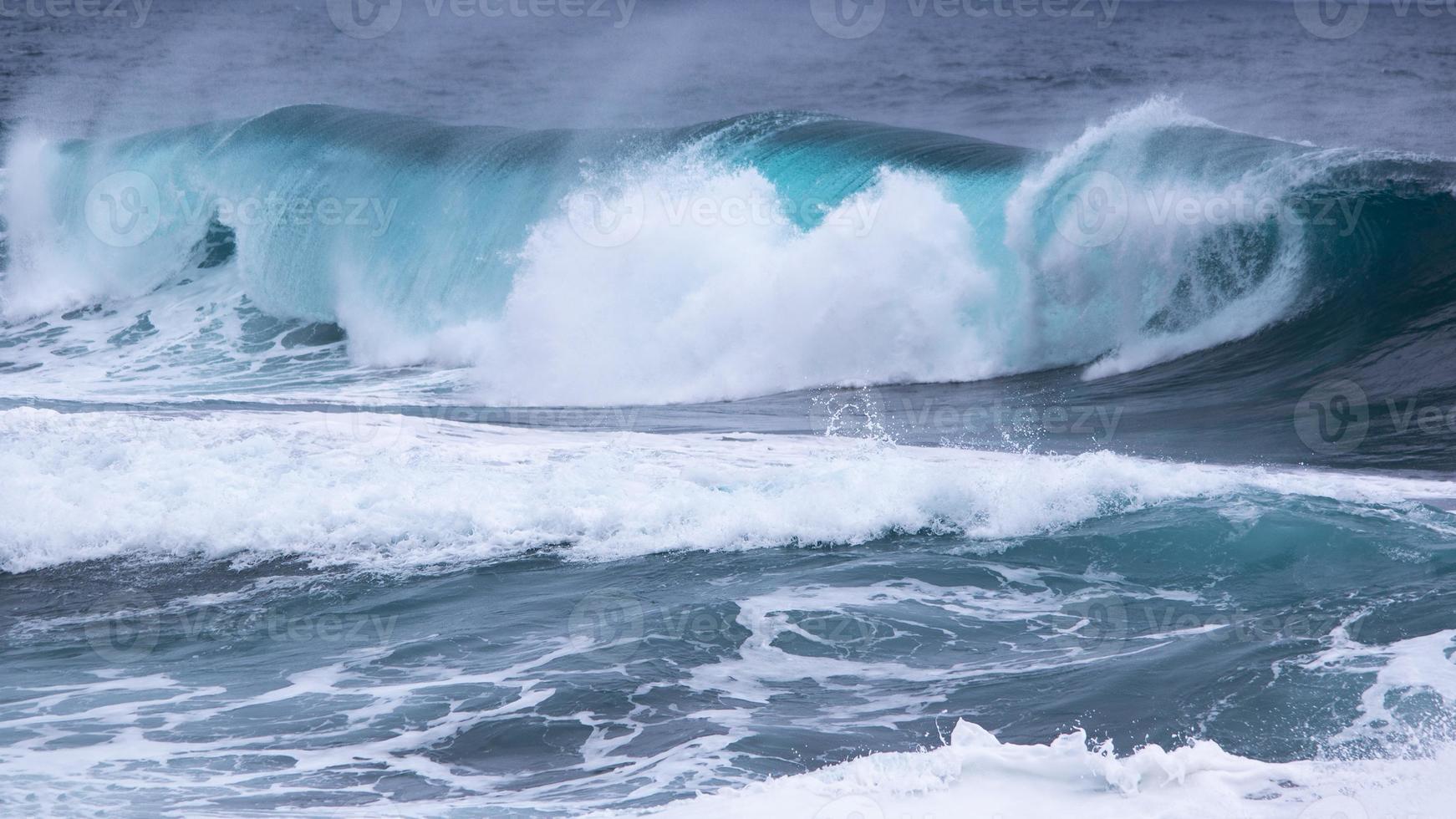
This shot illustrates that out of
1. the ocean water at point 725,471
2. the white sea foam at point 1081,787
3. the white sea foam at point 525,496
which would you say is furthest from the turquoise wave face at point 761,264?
the white sea foam at point 1081,787

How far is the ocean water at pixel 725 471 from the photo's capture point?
15.4 feet

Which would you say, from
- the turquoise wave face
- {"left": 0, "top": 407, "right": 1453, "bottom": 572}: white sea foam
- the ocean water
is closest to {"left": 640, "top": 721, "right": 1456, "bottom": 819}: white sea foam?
the ocean water

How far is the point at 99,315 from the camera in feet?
55.2

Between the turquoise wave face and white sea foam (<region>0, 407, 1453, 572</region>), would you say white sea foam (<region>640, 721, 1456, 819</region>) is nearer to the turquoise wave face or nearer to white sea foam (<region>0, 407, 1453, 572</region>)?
white sea foam (<region>0, 407, 1453, 572</region>)

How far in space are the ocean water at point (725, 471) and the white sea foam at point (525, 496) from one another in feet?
0.12

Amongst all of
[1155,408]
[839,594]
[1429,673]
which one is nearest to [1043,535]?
[839,594]

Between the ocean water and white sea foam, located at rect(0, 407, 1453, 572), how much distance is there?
0.12ft

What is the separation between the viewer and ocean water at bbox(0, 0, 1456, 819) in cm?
468

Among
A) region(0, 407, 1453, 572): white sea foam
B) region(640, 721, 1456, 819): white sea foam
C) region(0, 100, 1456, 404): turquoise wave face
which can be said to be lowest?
region(640, 721, 1456, 819): white sea foam

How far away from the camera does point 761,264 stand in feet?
42.1

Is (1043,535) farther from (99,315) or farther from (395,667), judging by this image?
(99,315)

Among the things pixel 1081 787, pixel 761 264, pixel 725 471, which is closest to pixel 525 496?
pixel 725 471

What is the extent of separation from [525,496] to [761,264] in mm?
5766

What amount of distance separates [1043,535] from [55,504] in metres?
6.12
